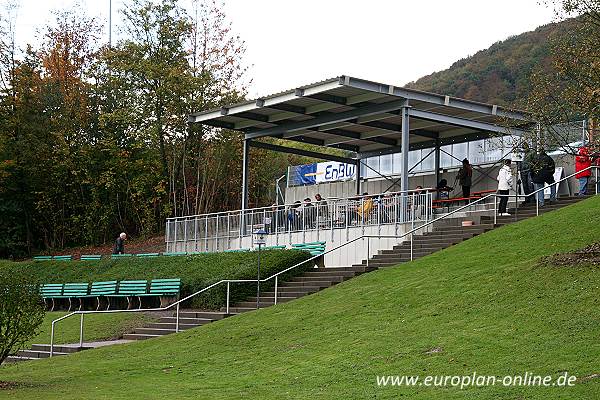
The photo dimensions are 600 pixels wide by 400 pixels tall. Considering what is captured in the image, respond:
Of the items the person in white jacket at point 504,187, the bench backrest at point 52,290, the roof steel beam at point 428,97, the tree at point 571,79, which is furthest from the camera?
the bench backrest at point 52,290

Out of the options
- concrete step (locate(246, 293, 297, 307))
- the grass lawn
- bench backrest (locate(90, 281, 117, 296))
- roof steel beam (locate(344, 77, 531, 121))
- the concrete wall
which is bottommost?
the grass lawn

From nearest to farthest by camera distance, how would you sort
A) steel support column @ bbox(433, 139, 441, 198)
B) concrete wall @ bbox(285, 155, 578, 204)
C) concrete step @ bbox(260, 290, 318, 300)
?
concrete step @ bbox(260, 290, 318, 300) < concrete wall @ bbox(285, 155, 578, 204) < steel support column @ bbox(433, 139, 441, 198)

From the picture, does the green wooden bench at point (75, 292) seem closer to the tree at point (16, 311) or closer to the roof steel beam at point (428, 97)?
the roof steel beam at point (428, 97)

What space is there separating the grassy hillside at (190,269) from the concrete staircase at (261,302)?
679mm

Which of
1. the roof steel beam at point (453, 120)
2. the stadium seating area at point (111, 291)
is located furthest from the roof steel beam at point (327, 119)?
the stadium seating area at point (111, 291)

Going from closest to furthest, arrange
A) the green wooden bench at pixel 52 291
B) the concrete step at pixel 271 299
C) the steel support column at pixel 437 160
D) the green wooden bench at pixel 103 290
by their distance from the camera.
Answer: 1. the concrete step at pixel 271 299
2. the green wooden bench at pixel 103 290
3. the green wooden bench at pixel 52 291
4. the steel support column at pixel 437 160

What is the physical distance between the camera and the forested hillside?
7869 centimetres

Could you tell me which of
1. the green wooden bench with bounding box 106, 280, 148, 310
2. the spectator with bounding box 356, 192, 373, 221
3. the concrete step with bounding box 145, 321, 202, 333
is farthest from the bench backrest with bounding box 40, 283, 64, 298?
the spectator with bounding box 356, 192, 373, 221

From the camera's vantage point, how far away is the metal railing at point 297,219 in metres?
29.5

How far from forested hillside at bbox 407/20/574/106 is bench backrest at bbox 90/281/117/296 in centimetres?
4778

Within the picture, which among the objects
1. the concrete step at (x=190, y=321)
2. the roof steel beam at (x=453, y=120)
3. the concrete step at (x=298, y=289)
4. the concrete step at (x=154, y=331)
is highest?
the roof steel beam at (x=453, y=120)

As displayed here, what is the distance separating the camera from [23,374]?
63.3ft

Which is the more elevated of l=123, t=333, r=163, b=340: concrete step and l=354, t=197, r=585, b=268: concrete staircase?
l=354, t=197, r=585, b=268: concrete staircase

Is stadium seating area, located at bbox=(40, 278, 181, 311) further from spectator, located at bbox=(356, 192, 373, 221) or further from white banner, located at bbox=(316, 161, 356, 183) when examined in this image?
white banner, located at bbox=(316, 161, 356, 183)
